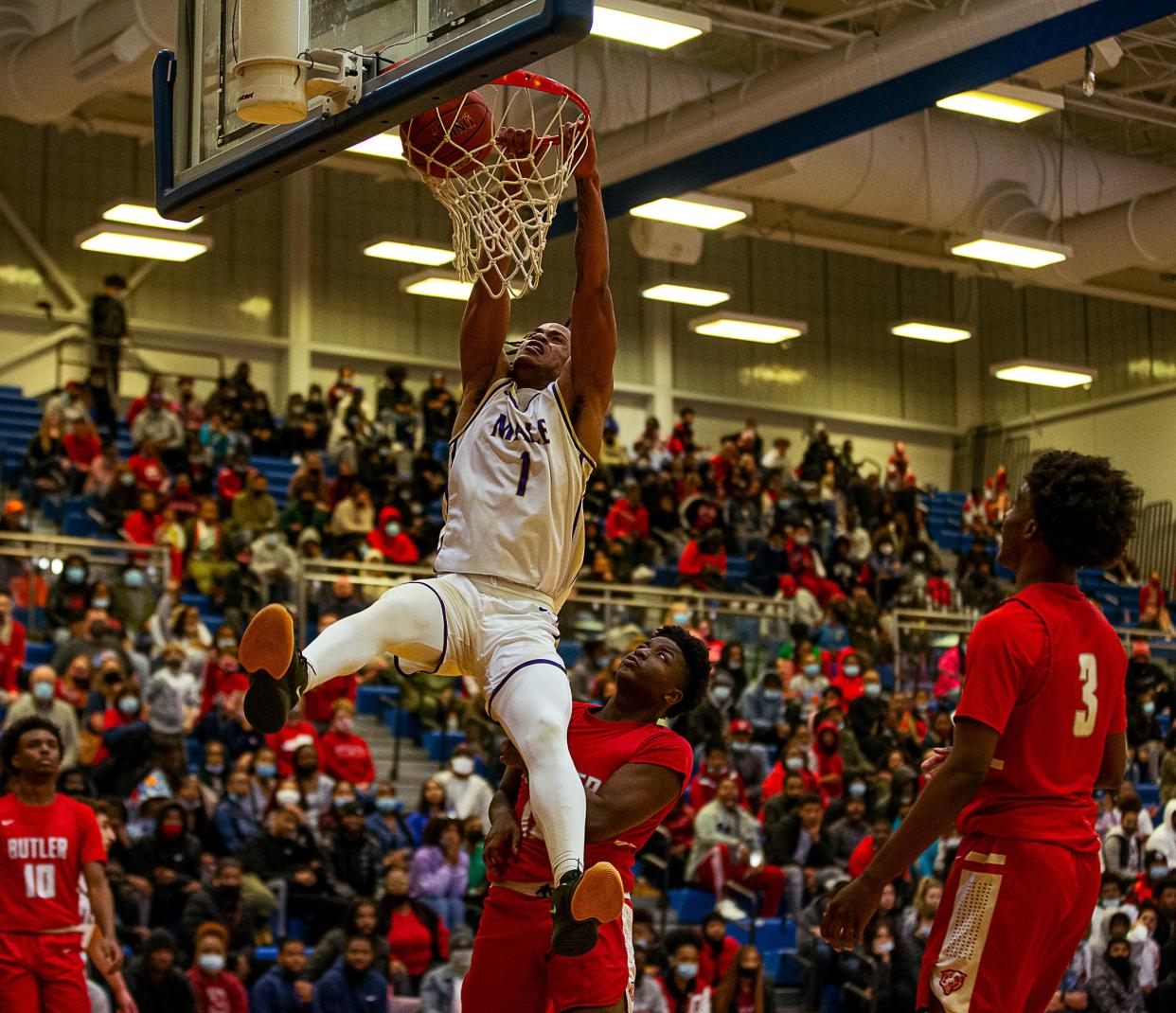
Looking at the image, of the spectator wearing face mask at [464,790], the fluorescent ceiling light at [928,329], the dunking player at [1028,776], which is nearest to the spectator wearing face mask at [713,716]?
the spectator wearing face mask at [464,790]

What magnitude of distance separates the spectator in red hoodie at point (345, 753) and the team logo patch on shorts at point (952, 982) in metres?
10.1

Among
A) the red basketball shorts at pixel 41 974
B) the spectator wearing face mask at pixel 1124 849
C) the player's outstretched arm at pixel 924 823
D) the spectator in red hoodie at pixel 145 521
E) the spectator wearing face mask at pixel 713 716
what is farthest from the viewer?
the spectator in red hoodie at pixel 145 521

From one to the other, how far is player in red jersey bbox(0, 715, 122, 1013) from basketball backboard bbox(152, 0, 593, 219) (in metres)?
2.50

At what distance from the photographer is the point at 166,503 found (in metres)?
18.4

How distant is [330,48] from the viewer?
5547 mm

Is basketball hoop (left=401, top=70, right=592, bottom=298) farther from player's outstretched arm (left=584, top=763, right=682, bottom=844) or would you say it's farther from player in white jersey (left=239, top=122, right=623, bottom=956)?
player's outstretched arm (left=584, top=763, right=682, bottom=844)

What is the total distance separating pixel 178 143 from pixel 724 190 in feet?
45.6

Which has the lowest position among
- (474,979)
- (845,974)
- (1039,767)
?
(845,974)

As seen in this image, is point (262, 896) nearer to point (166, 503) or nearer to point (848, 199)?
point (166, 503)

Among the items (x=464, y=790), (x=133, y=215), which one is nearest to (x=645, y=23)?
(x=464, y=790)

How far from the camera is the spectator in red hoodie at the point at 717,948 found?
40.6 feet

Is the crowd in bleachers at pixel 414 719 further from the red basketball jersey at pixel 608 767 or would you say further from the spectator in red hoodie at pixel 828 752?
the red basketball jersey at pixel 608 767

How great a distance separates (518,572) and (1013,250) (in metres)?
14.1

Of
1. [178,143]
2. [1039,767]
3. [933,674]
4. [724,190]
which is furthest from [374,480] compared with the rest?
[1039,767]
